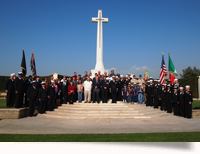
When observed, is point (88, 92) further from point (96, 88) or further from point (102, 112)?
point (102, 112)

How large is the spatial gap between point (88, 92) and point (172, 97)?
5277 mm

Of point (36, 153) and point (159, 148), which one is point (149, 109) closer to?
point (159, 148)

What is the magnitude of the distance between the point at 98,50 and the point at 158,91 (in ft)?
21.0

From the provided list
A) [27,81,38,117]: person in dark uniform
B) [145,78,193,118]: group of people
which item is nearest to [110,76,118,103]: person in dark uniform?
[145,78,193,118]: group of people

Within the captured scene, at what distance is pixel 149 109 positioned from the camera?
38.3 ft

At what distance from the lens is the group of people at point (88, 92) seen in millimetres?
10234

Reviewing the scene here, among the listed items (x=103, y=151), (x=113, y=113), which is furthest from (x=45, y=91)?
(x=103, y=151)

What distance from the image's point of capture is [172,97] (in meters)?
11.3

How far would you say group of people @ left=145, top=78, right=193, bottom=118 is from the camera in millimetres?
10266

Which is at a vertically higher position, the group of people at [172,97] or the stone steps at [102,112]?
the group of people at [172,97]

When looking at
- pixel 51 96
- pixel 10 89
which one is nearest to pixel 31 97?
pixel 51 96

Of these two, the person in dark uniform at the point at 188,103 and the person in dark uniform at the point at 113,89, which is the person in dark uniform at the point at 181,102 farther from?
the person in dark uniform at the point at 113,89

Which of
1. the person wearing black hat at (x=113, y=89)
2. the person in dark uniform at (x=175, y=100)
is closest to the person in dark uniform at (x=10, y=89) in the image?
the person wearing black hat at (x=113, y=89)

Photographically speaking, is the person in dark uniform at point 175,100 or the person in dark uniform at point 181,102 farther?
the person in dark uniform at point 175,100
